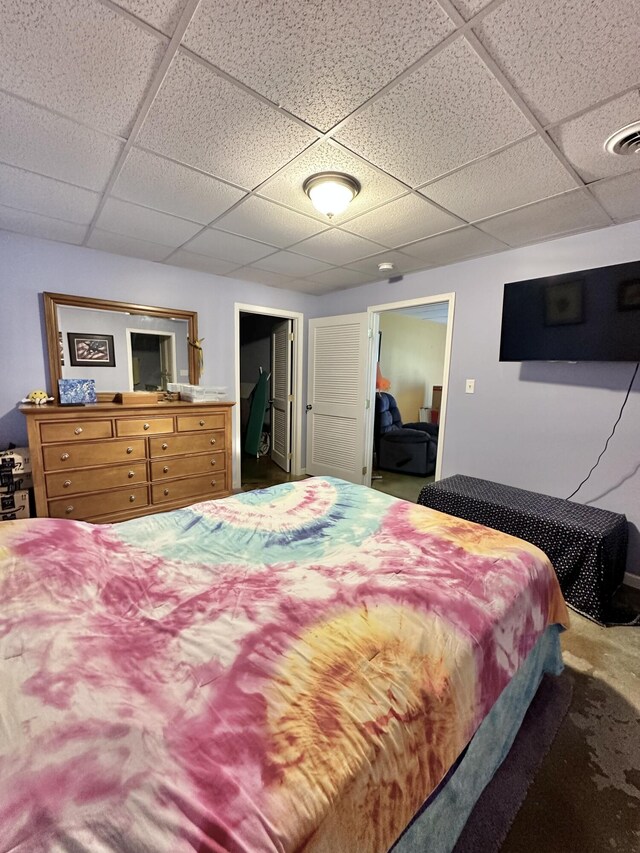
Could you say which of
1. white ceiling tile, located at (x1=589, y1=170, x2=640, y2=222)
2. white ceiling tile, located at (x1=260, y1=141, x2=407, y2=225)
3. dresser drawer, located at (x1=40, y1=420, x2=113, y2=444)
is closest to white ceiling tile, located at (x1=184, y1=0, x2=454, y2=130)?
white ceiling tile, located at (x1=260, y1=141, x2=407, y2=225)

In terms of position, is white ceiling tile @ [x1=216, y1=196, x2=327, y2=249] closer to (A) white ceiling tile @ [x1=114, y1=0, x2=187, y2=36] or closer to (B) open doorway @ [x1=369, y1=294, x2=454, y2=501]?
(A) white ceiling tile @ [x1=114, y1=0, x2=187, y2=36]

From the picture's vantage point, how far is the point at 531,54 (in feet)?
3.74

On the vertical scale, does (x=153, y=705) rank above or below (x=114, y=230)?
below

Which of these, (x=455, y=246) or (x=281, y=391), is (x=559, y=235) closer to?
(x=455, y=246)

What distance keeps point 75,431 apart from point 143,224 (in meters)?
1.54

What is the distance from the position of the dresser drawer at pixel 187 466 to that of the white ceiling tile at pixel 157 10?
2.60 m

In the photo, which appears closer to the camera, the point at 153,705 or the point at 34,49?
the point at 153,705

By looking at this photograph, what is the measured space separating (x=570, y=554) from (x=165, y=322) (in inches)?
145

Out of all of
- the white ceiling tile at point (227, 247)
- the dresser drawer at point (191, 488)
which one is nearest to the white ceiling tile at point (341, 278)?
the white ceiling tile at point (227, 247)

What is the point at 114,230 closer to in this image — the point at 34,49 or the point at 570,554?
the point at 34,49

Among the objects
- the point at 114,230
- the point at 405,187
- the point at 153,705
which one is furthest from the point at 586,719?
the point at 114,230

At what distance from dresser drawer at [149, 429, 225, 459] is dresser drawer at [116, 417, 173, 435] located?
8 centimetres

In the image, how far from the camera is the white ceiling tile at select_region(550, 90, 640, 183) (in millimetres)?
1349

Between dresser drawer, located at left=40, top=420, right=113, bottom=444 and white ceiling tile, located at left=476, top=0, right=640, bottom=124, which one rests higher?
white ceiling tile, located at left=476, top=0, right=640, bottom=124
